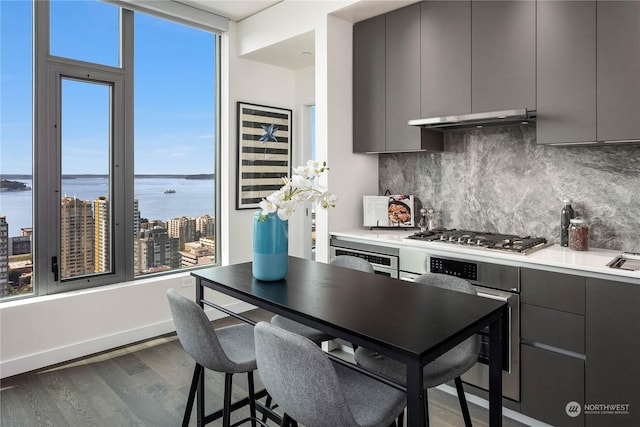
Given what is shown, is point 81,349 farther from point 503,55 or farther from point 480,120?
point 503,55

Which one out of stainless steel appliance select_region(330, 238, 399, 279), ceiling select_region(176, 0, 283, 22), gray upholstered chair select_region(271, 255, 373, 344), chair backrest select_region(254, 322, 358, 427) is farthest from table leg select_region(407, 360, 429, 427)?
ceiling select_region(176, 0, 283, 22)

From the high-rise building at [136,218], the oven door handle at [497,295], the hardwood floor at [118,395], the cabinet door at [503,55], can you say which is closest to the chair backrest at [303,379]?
the hardwood floor at [118,395]

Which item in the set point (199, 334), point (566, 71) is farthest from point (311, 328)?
point (566, 71)

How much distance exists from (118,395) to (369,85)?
2880mm

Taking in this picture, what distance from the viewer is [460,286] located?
79.2 inches

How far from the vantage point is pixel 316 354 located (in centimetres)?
123

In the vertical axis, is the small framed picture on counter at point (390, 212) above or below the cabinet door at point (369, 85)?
below

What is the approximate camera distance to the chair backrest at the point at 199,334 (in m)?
1.68

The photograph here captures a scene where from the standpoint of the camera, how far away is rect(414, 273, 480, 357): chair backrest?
184 centimetres

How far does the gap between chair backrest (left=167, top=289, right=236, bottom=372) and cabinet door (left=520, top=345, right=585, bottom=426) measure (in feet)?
5.47

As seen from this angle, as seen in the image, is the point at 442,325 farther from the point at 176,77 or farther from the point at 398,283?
the point at 176,77

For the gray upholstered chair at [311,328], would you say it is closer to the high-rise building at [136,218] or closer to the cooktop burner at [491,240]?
the cooktop burner at [491,240]

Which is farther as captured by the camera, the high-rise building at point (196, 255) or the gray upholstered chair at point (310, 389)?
the high-rise building at point (196, 255)

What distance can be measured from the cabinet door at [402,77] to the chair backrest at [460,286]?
1.35 meters
